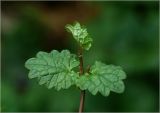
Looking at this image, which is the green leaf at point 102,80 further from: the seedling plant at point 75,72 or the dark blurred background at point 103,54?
the dark blurred background at point 103,54

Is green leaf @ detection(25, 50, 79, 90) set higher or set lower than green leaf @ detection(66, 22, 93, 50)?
lower

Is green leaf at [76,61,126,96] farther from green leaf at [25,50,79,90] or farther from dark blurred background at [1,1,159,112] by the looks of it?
dark blurred background at [1,1,159,112]

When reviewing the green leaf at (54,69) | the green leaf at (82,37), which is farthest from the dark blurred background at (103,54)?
the green leaf at (82,37)

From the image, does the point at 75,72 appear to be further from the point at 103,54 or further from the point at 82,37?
the point at 103,54

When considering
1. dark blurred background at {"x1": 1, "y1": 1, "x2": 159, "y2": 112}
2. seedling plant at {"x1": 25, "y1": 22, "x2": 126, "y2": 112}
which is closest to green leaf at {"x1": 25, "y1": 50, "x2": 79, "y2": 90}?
seedling plant at {"x1": 25, "y1": 22, "x2": 126, "y2": 112}

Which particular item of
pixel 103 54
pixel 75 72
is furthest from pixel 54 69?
pixel 103 54

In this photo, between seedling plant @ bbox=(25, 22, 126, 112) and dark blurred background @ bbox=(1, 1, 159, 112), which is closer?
seedling plant @ bbox=(25, 22, 126, 112)

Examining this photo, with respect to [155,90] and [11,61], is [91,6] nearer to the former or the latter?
[11,61]
